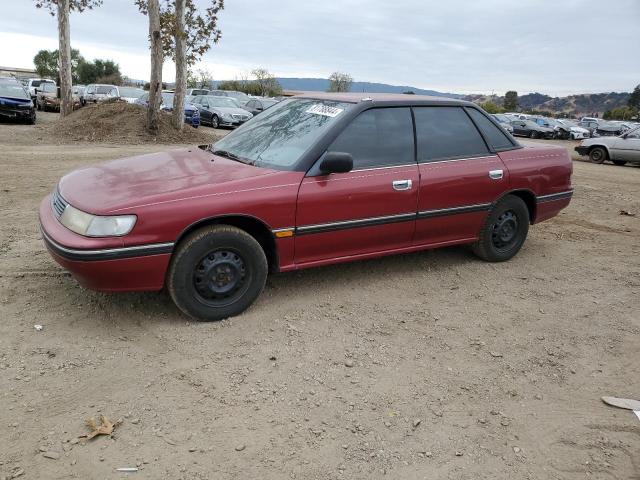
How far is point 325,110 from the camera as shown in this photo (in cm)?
471

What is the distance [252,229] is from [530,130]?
3159cm

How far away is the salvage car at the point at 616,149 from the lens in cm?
1697

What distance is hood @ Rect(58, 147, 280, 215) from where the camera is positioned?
3.63 meters

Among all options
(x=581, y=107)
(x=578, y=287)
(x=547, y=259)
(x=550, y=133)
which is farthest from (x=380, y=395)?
(x=581, y=107)

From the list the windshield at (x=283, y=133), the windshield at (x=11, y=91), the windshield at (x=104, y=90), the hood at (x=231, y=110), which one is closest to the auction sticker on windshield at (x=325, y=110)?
the windshield at (x=283, y=133)

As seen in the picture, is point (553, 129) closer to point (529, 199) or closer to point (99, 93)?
point (99, 93)

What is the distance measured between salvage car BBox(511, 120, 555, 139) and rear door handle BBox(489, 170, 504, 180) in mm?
29575

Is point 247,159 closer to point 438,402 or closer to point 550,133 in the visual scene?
point 438,402

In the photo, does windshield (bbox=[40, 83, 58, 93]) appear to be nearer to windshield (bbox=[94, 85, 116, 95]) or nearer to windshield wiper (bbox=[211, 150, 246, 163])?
windshield (bbox=[94, 85, 116, 95])

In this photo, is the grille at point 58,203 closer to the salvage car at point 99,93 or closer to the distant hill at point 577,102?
the salvage car at point 99,93

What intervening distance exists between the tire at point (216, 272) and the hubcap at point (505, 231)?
259cm

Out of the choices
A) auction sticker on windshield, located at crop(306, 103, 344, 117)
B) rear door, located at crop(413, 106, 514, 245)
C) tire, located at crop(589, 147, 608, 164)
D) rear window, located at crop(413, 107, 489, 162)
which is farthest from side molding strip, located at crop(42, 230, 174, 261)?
tire, located at crop(589, 147, 608, 164)

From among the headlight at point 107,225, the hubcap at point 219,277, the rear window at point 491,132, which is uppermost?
the rear window at point 491,132

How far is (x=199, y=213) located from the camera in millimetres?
3723
